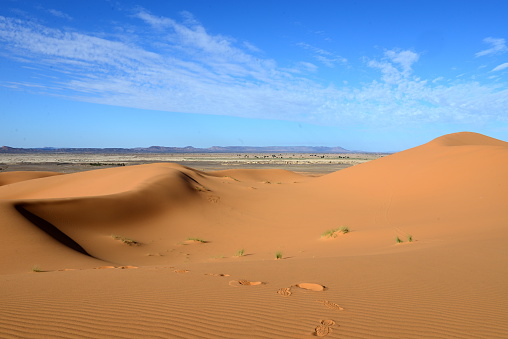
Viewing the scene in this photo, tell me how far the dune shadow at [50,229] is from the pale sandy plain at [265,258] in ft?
0.27

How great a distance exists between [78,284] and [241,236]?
9.58m

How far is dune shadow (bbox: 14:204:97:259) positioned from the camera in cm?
1175

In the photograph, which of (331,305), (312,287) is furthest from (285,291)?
(331,305)

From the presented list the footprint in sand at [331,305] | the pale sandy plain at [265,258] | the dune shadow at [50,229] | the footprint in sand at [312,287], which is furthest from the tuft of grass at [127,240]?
the footprint in sand at [331,305]

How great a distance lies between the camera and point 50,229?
12.7m

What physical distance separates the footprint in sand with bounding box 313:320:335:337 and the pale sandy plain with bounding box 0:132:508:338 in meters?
0.03

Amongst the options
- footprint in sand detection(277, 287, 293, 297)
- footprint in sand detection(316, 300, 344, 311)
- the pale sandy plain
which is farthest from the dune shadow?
footprint in sand detection(316, 300, 344, 311)

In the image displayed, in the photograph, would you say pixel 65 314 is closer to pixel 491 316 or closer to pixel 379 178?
pixel 491 316

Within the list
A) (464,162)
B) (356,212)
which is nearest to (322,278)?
(356,212)

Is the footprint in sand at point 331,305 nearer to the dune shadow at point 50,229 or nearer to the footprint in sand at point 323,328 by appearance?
the footprint in sand at point 323,328

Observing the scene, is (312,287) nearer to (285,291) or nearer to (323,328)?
(285,291)

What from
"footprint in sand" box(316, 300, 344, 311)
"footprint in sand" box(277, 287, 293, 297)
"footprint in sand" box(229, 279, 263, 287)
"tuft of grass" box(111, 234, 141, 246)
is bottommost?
"tuft of grass" box(111, 234, 141, 246)

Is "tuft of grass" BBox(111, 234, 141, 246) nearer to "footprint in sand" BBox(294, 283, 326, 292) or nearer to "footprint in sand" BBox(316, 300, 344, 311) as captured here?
"footprint in sand" BBox(294, 283, 326, 292)

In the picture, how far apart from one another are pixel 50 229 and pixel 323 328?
11988mm
